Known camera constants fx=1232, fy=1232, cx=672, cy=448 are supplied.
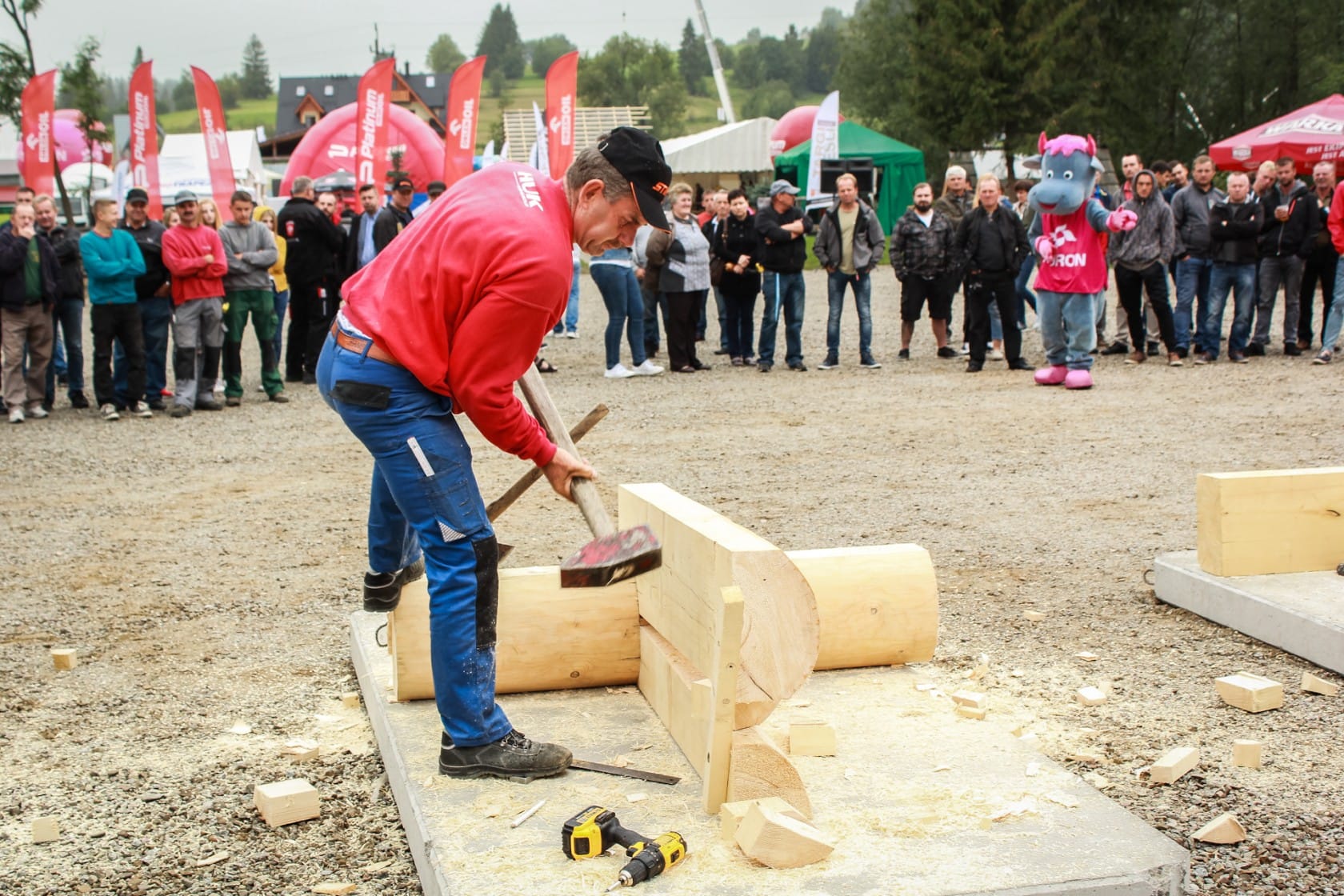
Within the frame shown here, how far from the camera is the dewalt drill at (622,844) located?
289cm

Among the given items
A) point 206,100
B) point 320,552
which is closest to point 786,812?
point 320,552

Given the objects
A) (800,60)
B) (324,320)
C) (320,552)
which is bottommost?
(320,552)

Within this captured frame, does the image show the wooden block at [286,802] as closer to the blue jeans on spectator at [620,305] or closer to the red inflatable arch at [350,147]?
the blue jeans on spectator at [620,305]

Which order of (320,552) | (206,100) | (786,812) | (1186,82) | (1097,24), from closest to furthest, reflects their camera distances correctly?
(786,812) → (320,552) → (206,100) → (1097,24) → (1186,82)

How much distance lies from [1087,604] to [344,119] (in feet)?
104

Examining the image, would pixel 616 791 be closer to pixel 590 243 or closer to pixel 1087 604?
pixel 590 243

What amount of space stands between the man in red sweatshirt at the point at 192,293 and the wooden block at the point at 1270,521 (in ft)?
28.8

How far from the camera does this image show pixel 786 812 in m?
3.12

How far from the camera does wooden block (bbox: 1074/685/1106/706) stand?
168 inches

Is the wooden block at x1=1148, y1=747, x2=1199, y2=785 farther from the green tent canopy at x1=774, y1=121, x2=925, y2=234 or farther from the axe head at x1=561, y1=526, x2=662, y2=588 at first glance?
the green tent canopy at x1=774, y1=121, x2=925, y2=234

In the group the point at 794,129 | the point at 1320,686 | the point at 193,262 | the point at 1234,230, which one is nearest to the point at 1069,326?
the point at 1234,230

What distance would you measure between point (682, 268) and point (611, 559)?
9846 mm

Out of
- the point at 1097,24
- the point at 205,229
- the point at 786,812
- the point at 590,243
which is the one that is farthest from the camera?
the point at 1097,24

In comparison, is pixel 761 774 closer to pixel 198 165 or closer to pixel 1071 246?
pixel 1071 246
